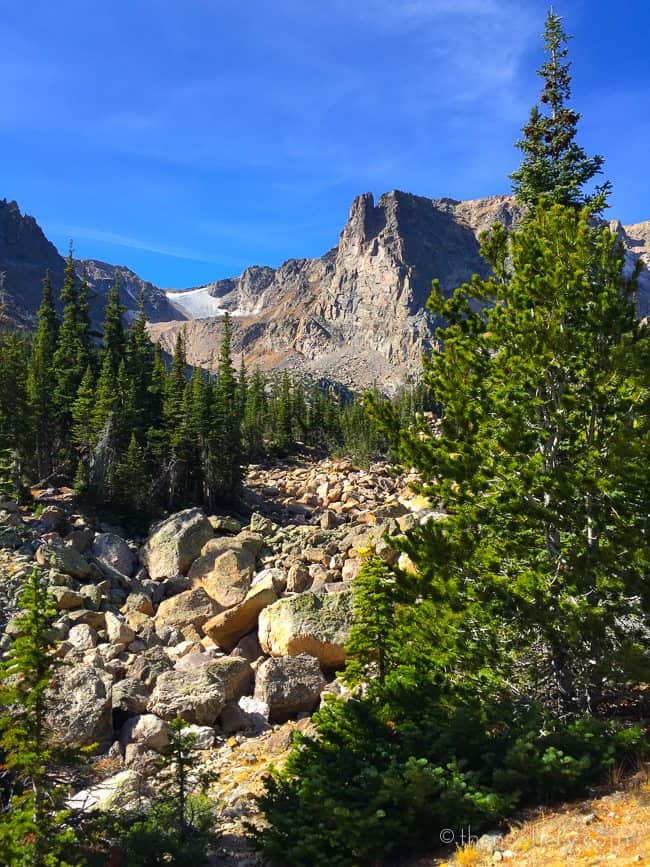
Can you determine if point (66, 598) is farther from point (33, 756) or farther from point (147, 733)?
point (33, 756)

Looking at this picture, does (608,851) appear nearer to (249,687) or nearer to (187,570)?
(249,687)

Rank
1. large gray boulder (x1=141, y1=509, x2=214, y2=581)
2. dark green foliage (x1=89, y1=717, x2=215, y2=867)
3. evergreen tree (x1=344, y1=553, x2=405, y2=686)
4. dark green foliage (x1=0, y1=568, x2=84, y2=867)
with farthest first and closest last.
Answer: large gray boulder (x1=141, y1=509, x2=214, y2=581)
evergreen tree (x1=344, y1=553, x2=405, y2=686)
dark green foliage (x1=89, y1=717, x2=215, y2=867)
dark green foliage (x1=0, y1=568, x2=84, y2=867)

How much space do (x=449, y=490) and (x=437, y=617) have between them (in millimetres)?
2002

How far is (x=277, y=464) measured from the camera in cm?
6234

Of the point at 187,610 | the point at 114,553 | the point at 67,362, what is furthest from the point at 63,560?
the point at 67,362

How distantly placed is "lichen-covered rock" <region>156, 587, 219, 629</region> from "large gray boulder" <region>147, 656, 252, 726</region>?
423 cm

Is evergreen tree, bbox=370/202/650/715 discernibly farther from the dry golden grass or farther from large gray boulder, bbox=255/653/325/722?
large gray boulder, bbox=255/653/325/722

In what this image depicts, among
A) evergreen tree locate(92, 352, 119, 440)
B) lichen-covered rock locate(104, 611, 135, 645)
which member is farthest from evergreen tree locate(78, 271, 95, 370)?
lichen-covered rock locate(104, 611, 135, 645)

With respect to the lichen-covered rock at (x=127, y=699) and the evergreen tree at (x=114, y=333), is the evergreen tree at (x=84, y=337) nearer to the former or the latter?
the evergreen tree at (x=114, y=333)

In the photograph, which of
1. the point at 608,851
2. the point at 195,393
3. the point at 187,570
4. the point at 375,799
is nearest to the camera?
the point at 608,851

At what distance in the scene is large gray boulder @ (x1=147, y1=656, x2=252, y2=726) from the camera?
45.9ft

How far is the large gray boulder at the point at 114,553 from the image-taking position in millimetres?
24250

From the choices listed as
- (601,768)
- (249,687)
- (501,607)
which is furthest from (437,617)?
(249,687)

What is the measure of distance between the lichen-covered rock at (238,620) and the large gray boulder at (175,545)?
5.75m
